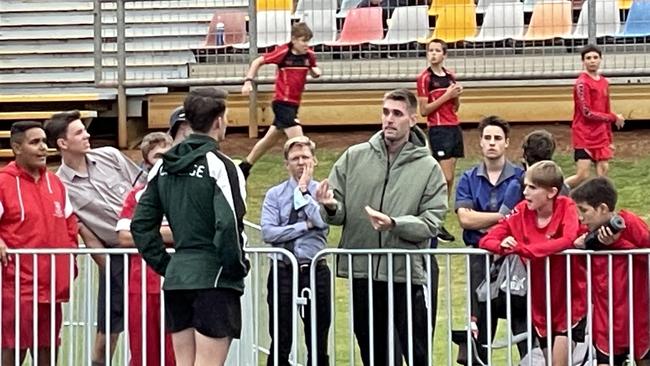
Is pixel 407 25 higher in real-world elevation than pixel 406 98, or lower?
higher

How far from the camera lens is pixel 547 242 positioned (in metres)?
8.85

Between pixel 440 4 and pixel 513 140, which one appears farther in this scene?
pixel 440 4

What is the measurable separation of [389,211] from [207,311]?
154 cm

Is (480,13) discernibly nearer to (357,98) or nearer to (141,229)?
(357,98)

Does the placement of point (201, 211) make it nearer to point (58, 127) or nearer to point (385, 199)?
point (385, 199)

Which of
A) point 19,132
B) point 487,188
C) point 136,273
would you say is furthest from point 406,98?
point 19,132

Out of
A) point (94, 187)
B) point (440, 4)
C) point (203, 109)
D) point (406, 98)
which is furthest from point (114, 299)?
point (440, 4)

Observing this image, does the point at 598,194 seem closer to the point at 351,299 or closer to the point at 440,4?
the point at 351,299

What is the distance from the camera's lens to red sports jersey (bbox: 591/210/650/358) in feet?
29.1

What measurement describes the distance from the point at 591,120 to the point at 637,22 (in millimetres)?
3908

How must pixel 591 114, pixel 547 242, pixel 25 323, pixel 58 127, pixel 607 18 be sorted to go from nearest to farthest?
pixel 547 242 → pixel 25 323 → pixel 58 127 → pixel 591 114 → pixel 607 18

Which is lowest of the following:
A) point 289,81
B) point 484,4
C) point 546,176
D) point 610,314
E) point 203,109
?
point 610,314

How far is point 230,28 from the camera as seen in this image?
776 inches

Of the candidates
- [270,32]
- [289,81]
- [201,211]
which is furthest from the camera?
[270,32]
